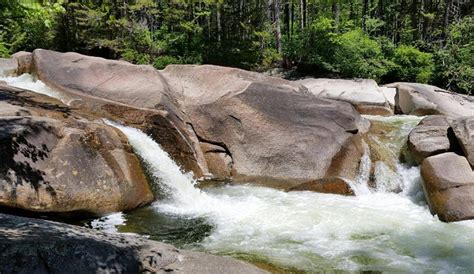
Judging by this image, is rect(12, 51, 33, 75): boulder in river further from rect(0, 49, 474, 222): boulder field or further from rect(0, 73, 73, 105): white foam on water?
rect(0, 73, 73, 105): white foam on water

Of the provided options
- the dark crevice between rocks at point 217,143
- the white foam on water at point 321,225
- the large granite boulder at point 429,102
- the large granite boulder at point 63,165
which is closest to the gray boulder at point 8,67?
the large granite boulder at point 63,165

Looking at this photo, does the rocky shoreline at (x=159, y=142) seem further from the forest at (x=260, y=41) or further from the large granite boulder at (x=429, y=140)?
the forest at (x=260, y=41)

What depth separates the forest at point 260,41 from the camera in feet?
77.4

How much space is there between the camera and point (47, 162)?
7.79 meters

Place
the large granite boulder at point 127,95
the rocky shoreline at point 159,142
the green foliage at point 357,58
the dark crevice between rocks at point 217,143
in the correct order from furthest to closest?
the green foliage at point 357,58
the dark crevice between rocks at point 217,143
the large granite boulder at point 127,95
the rocky shoreline at point 159,142

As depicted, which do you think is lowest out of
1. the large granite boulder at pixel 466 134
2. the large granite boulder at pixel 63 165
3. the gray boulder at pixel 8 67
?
the large granite boulder at pixel 466 134

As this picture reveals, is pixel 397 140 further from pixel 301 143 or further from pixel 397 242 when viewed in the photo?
pixel 397 242

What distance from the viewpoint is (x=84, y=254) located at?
4.59m

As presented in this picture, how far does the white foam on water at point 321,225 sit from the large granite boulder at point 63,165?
0.74 m

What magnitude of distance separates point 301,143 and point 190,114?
10.5 ft

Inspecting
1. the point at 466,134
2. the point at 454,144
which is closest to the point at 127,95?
the point at 454,144

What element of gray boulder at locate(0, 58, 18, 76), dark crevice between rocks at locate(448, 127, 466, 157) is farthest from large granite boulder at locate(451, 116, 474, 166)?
gray boulder at locate(0, 58, 18, 76)

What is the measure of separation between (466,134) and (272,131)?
15.0 feet

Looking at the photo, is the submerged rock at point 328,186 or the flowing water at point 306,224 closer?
the flowing water at point 306,224
